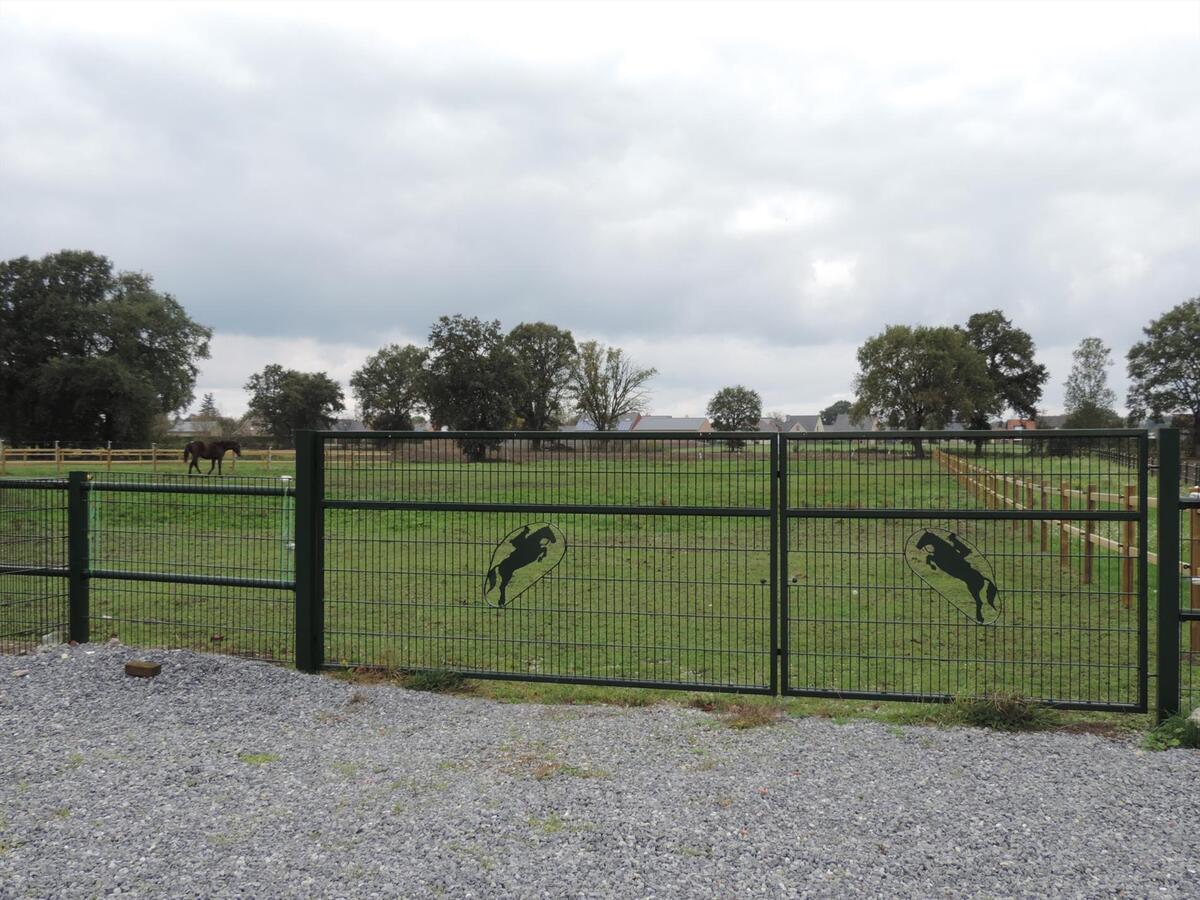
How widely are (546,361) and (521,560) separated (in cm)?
6659

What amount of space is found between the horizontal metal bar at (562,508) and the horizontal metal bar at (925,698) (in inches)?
48.8

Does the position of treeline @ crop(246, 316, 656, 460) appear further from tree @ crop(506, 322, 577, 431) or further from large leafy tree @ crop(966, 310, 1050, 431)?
large leafy tree @ crop(966, 310, 1050, 431)

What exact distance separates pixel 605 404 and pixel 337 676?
2497 inches

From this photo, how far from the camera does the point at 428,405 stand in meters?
56.9

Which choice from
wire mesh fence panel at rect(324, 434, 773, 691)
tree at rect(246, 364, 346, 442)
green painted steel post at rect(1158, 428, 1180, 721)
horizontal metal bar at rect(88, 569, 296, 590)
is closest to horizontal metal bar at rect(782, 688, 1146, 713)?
green painted steel post at rect(1158, 428, 1180, 721)

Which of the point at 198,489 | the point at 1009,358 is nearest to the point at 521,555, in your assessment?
the point at 198,489

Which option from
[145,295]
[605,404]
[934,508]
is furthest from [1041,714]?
[145,295]

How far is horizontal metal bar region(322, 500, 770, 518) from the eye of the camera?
554 centimetres

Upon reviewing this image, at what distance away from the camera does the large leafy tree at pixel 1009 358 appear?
7944 centimetres

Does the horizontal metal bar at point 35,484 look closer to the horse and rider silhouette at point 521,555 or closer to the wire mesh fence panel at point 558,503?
the wire mesh fence panel at point 558,503

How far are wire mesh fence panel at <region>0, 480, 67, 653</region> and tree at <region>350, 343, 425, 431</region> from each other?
8581cm

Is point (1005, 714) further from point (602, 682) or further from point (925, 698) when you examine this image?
point (602, 682)

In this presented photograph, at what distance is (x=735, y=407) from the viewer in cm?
10500

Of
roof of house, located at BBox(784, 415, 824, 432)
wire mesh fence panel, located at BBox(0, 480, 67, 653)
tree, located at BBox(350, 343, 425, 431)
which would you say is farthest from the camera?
roof of house, located at BBox(784, 415, 824, 432)
